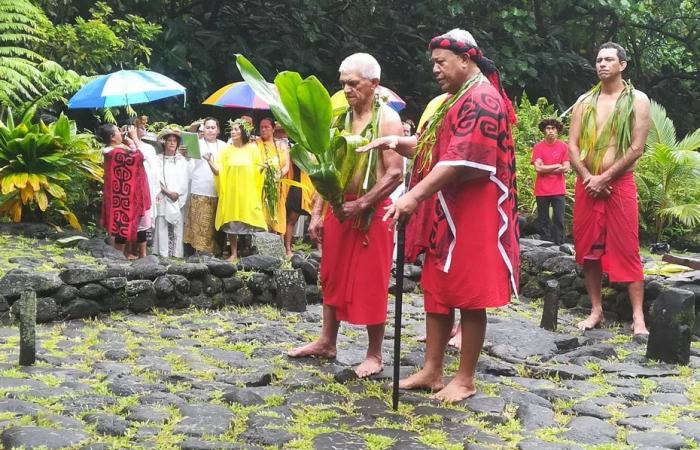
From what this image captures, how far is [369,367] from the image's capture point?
16.2 ft

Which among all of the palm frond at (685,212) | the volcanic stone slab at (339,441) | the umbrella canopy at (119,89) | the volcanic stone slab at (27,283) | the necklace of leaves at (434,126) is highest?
the umbrella canopy at (119,89)

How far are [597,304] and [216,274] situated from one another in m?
3.02

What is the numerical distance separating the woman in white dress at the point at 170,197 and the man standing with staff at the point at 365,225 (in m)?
4.69

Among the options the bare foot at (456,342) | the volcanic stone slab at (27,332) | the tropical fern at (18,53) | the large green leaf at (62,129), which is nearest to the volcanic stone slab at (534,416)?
the bare foot at (456,342)

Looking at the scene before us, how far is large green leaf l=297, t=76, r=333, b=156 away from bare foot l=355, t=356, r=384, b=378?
3.98ft

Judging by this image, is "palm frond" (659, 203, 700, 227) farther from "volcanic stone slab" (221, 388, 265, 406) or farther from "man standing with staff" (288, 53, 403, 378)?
"volcanic stone slab" (221, 388, 265, 406)

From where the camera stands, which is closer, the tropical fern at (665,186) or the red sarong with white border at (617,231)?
the red sarong with white border at (617,231)

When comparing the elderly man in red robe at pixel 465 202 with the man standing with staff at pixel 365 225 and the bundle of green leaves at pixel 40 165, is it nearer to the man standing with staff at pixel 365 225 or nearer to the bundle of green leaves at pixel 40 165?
the man standing with staff at pixel 365 225

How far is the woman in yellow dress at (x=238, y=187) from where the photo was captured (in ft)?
30.8

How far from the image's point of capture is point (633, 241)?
6.41m

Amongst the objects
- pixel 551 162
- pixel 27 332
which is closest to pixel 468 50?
pixel 27 332

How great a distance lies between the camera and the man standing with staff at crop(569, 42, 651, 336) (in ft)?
20.8

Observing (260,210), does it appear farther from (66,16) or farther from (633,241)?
(66,16)

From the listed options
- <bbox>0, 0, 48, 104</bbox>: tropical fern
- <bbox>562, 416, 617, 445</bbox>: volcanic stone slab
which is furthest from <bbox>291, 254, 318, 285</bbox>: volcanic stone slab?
<bbox>0, 0, 48, 104</bbox>: tropical fern
